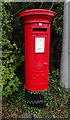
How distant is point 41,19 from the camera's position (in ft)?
5.73

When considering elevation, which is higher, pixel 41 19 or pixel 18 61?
pixel 41 19

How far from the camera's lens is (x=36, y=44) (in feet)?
5.96

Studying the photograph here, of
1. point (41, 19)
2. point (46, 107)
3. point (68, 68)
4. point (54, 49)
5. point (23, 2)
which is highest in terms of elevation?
point (23, 2)

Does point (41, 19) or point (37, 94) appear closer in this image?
point (41, 19)

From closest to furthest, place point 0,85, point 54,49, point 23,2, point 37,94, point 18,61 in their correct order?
point 0,85 < point 37,94 < point 18,61 < point 23,2 < point 54,49

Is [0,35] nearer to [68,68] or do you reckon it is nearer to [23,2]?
[23,2]

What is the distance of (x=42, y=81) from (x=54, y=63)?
125cm

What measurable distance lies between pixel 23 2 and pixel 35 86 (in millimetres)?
1953

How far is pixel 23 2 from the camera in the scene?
8.10 ft

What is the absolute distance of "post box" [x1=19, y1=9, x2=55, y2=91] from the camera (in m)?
1.74

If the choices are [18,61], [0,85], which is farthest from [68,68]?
[0,85]

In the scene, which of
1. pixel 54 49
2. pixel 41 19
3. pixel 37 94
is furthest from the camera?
pixel 54 49

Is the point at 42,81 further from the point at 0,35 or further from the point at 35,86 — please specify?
the point at 0,35

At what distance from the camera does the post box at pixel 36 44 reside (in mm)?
1739
